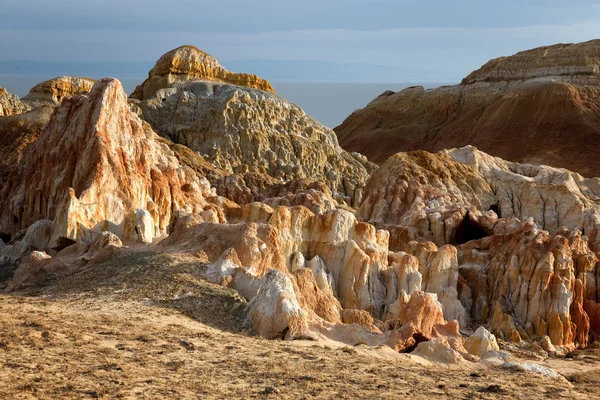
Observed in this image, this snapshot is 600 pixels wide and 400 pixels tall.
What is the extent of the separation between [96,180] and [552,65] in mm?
105899

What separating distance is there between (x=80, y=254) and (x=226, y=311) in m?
8.16

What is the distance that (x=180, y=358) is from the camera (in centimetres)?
1452

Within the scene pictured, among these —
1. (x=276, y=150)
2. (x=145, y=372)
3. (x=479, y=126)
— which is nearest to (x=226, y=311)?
(x=145, y=372)

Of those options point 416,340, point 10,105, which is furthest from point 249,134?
point 416,340

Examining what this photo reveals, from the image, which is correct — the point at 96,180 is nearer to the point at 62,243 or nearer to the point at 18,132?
the point at 62,243

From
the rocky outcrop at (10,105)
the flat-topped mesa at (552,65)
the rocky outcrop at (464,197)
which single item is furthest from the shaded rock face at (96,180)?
the flat-topped mesa at (552,65)

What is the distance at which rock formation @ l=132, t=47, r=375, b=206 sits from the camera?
6531 centimetres

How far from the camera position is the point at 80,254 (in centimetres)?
2486

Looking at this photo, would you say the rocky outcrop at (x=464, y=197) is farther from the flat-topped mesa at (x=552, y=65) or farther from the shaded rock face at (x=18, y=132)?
the flat-topped mesa at (x=552, y=65)

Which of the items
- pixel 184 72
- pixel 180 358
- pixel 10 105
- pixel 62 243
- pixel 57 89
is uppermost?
pixel 184 72

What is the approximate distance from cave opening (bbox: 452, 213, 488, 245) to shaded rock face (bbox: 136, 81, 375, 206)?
64.6 feet

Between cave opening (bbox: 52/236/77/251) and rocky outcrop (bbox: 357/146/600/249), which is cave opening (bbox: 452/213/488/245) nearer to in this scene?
rocky outcrop (bbox: 357/146/600/249)

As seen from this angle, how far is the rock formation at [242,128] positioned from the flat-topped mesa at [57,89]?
17.6 feet

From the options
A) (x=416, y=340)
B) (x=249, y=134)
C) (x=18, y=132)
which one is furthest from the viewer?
(x=249, y=134)
